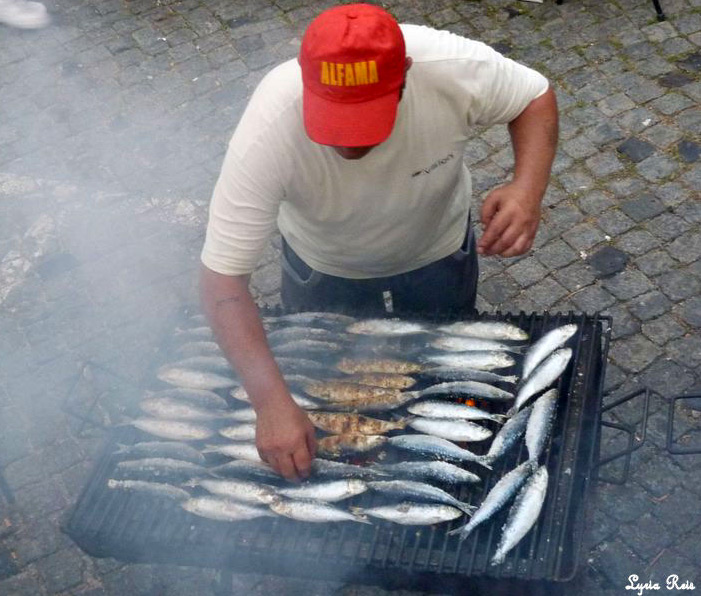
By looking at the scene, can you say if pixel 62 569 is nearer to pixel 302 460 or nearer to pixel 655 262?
pixel 302 460

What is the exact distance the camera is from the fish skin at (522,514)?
3230 millimetres

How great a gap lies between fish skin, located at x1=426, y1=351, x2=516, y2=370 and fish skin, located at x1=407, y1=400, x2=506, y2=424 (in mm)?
233

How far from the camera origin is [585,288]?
19.4ft

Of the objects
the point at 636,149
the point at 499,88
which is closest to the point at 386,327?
the point at 499,88

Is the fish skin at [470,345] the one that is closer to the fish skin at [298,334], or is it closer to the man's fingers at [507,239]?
the fish skin at [298,334]

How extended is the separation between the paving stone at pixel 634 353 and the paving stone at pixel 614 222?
1.06 meters

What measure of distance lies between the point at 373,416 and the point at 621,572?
179cm

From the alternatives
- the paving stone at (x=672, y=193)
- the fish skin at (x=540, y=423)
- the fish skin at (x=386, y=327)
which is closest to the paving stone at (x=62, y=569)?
the fish skin at (x=386, y=327)

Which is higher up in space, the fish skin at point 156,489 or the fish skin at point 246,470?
the fish skin at point 156,489

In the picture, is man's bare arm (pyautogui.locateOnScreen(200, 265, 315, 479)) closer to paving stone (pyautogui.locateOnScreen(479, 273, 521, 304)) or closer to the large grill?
the large grill

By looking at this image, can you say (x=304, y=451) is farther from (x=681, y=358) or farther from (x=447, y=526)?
(x=681, y=358)

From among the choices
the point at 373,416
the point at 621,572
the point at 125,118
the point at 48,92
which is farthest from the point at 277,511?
the point at 48,92

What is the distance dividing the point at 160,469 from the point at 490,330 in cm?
171

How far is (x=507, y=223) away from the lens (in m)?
3.22
